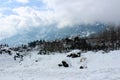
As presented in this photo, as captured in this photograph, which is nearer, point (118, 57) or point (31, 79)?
point (31, 79)

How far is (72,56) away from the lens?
60500 mm

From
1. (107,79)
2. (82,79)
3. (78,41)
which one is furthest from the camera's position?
(78,41)

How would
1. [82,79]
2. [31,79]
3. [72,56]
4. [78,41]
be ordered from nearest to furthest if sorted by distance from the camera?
[82,79], [31,79], [72,56], [78,41]

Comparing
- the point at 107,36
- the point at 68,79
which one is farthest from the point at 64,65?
the point at 107,36

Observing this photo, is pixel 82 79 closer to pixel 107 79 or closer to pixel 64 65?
pixel 107 79

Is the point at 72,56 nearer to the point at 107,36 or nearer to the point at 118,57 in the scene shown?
the point at 118,57

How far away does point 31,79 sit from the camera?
2492cm

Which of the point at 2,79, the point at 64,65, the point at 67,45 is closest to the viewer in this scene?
the point at 2,79

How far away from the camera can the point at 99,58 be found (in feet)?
155

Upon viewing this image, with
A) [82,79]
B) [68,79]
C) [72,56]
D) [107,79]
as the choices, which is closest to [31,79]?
[68,79]

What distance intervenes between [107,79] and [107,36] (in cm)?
12494

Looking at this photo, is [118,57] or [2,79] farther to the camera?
[118,57]

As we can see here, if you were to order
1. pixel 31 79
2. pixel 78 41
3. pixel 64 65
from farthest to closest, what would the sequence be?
pixel 78 41 < pixel 64 65 < pixel 31 79

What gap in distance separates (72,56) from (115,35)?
8312 centimetres
